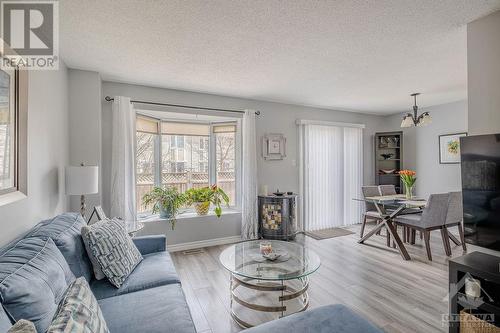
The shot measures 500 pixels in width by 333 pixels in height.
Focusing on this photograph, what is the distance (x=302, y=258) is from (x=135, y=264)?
1.44 metres

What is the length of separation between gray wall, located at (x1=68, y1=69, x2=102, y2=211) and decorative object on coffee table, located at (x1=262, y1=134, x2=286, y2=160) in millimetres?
2450

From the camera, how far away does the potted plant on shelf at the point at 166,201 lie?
3559 mm

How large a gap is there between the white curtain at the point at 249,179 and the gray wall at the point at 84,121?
2009mm

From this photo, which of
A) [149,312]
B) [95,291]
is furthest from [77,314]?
[95,291]

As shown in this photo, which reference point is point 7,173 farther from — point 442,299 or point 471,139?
point 442,299

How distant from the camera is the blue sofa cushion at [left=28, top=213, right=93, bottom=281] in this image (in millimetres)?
1508

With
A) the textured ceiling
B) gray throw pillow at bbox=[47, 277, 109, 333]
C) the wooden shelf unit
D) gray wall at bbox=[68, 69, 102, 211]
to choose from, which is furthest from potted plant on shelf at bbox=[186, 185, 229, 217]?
the wooden shelf unit

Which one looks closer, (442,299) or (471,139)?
(471,139)

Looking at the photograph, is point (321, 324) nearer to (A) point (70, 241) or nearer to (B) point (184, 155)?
(A) point (70, 241)

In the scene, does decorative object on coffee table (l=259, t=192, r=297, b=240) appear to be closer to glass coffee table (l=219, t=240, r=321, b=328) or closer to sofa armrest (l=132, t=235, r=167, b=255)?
glass coffee table (l=219, t=240, r=321, b=328)

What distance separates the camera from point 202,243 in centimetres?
377

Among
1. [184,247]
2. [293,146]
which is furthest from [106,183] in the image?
[293,146]

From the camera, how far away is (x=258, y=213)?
412 centimetres

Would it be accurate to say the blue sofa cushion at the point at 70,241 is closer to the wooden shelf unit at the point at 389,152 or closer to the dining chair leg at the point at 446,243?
the dining chair leg at the point at 446,243
